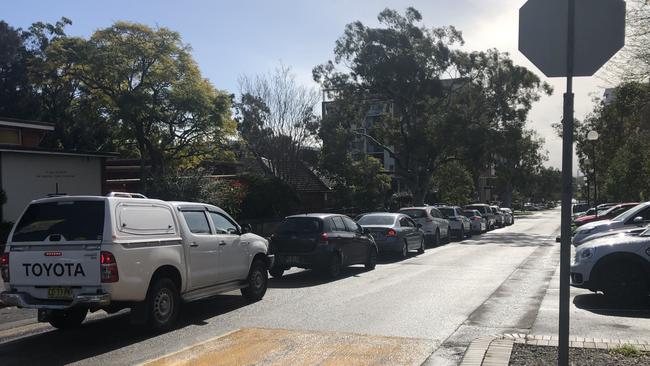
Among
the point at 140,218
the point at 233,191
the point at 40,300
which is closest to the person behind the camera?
the point at 40,300

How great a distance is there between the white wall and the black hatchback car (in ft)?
33.9

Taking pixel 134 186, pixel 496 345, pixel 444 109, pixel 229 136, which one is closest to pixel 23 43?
pixel 134 186

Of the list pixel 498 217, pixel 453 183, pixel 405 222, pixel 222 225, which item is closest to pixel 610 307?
pixel 222 225

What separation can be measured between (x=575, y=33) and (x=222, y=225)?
7088 mm

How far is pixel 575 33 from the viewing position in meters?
4.67

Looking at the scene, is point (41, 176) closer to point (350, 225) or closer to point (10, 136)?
point (10, 136)

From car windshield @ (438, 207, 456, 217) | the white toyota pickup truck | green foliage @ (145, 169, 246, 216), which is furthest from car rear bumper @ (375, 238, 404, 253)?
car windshield @ (438, 207, 456, 217)

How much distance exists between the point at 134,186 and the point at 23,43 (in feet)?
61.8

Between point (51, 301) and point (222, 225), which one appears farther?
point (222, 225)

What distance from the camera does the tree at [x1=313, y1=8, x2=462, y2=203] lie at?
3975cm

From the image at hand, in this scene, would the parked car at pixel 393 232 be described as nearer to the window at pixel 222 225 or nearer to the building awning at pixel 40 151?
the window at pixel 222 225

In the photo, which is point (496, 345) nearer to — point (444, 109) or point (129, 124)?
point (129, 124)

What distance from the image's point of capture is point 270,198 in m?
27.8

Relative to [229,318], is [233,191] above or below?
above
